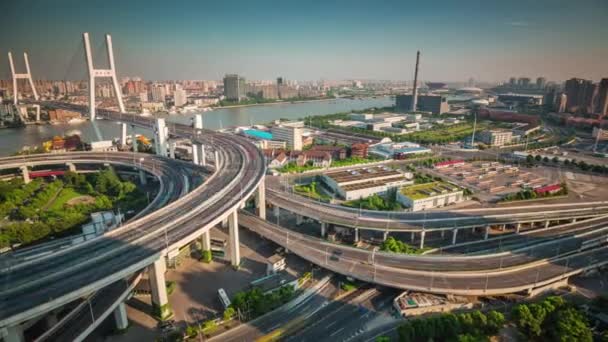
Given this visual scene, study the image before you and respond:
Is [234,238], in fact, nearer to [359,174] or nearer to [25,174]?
[359,174]

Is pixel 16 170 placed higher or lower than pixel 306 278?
higher

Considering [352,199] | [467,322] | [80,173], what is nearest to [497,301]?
[467,322]

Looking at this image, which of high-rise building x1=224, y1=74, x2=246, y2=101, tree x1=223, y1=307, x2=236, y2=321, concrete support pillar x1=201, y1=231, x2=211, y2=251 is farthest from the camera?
high-rise building x1=224, y1=74, x2=246, y2=101

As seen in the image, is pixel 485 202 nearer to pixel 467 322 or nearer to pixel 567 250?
pixel 567 250

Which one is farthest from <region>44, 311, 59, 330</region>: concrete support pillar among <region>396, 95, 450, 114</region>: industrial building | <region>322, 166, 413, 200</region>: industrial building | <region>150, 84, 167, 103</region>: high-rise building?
<region>150, 84, 167, 103</region>: high-rise building

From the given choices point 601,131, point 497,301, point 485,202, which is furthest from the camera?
point 601,131

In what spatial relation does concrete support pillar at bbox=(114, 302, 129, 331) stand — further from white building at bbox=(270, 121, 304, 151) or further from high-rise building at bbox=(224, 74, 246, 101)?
high-rise building at bbox=(224, 74, 246, 101)

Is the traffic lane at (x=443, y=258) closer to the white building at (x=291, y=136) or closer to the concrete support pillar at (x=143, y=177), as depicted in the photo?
the concrete support pillar at (x=143, y=177)
